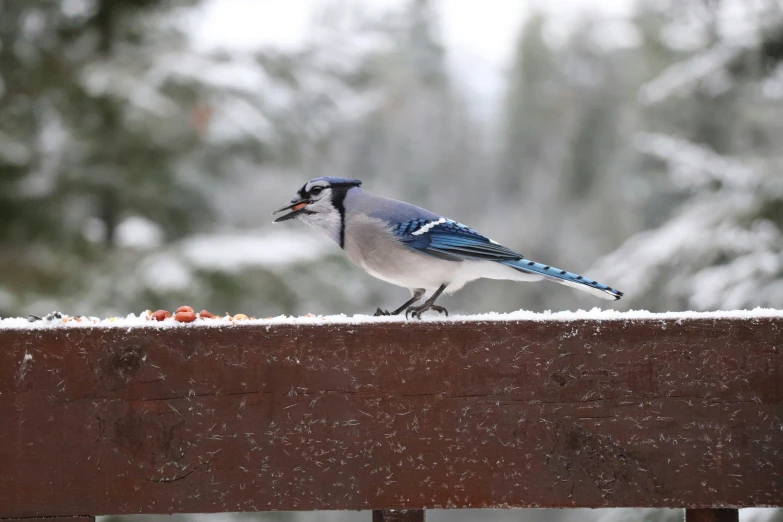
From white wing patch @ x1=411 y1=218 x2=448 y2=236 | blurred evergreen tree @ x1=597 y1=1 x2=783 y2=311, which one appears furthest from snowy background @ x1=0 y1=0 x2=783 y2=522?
white wing patch @ x1=411 y1=218 x2=448 y2=236

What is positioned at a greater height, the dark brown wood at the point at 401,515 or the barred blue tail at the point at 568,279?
the barred blue tail at the point at 568,279

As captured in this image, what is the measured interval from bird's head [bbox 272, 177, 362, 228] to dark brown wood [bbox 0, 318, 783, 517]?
1022mm

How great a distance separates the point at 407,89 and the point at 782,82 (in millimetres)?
10968

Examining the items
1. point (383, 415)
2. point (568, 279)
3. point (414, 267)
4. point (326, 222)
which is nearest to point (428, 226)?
point (414, 267)

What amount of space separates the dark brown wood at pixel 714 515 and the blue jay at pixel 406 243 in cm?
78

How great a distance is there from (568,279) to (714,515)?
0.77m

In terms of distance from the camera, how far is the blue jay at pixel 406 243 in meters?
2.35

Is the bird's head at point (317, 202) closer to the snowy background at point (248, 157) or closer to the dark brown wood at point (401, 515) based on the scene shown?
the dark brown wood at point (401, 515)

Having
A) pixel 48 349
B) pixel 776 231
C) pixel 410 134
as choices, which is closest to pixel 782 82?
pixel 776 231

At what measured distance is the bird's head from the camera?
2523mm

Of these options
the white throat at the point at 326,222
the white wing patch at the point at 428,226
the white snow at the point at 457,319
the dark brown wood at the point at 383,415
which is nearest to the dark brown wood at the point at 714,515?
the dark brown wood at the point at 383,415

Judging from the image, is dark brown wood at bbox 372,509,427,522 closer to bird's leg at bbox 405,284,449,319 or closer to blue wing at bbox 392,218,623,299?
bird's leg at bbox 405,284,449,319

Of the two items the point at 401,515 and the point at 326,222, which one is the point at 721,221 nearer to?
the point at 326,222

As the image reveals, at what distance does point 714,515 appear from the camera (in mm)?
1498
